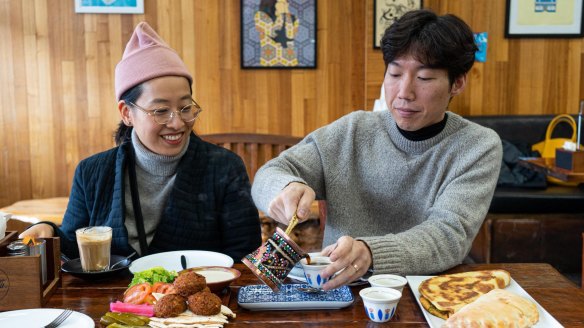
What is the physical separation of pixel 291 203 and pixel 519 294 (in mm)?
560

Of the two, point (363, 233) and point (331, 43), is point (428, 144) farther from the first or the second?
point (331, 43)

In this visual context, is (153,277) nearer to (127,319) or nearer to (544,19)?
(127,319)

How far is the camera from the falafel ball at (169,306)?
3.94 ft

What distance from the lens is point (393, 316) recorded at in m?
1.26

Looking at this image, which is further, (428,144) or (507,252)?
(507,252)

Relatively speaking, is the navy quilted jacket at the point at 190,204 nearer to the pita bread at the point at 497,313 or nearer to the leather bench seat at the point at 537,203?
the pita bread at the point at 497,313

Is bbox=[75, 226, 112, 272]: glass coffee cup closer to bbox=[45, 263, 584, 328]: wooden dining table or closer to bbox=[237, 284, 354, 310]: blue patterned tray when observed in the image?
bbox=[45, 263, 584, 328]: wooden dining table

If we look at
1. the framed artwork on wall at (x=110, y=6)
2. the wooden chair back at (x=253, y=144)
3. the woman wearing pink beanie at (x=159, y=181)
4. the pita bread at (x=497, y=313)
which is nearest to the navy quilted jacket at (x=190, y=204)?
the woman wearing pink beanie at (x=159, y=181)

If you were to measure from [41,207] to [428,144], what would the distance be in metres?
2.91

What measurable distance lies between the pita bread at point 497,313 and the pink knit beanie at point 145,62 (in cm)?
118

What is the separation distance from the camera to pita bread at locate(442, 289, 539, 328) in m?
1.12

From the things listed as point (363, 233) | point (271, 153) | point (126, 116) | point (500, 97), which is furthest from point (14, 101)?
point (500, 97)

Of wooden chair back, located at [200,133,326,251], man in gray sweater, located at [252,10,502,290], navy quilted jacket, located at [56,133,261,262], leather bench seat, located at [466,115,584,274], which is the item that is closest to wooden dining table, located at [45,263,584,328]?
man in gray sweater, located at [252,10,502,290]

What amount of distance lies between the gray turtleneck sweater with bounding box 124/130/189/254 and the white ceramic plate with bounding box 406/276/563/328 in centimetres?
91
